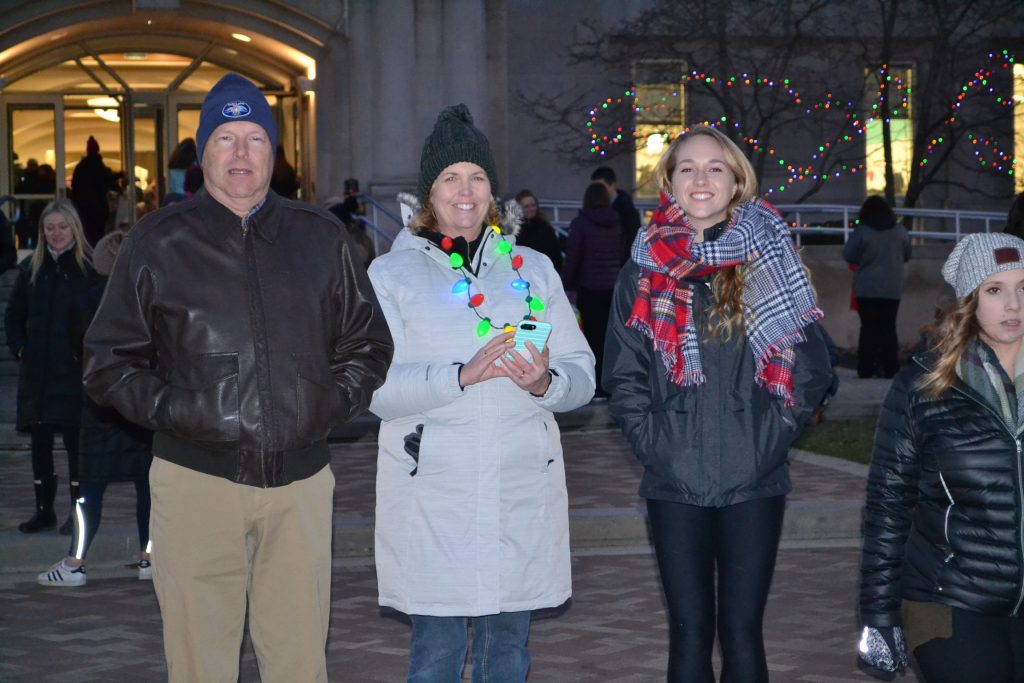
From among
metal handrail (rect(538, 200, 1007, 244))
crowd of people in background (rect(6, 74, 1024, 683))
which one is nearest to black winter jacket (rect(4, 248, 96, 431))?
crowd of people in background (rect(6, 74, 1024, 683))

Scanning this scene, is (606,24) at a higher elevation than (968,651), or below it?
higher

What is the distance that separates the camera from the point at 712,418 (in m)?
4.76

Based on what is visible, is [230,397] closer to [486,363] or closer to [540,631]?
[486,363]

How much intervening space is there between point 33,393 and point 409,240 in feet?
16.3

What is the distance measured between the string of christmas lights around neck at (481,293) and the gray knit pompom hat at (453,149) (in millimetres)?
199

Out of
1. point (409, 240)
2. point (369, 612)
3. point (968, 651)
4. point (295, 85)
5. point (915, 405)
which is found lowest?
point (369, 612)

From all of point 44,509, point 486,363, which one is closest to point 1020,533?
point 486,363

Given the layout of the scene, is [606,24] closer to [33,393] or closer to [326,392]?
[33,393]

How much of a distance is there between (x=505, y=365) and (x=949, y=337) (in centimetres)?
127

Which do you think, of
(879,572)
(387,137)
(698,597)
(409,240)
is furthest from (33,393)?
(387,137)

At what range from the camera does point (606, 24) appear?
77.5 feet

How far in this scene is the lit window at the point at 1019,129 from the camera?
25.6 meters

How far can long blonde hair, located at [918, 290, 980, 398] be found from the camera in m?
4.32

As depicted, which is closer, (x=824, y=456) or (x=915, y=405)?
(x=915, y=405)
